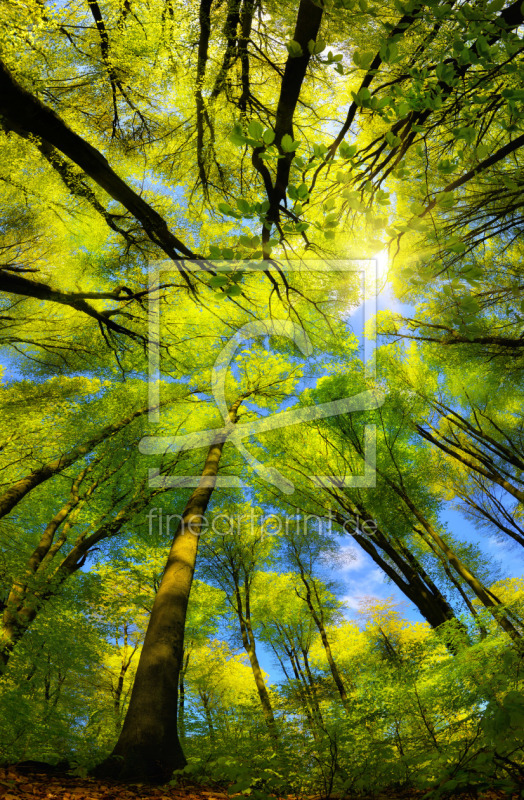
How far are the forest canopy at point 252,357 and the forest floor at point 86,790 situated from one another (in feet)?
0.48

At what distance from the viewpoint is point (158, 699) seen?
3.73 m

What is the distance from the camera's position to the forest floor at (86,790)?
8.54ft

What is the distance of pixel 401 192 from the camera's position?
6023mm

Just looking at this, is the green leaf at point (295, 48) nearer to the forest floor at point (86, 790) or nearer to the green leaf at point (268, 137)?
the green leaf at point (268, 137)

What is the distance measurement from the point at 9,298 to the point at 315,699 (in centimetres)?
952

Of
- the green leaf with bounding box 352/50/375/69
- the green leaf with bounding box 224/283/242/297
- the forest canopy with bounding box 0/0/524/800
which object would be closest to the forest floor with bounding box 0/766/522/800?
the forest canopy with bounding box 0/0/524/800

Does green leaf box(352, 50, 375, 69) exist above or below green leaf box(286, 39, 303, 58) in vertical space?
below

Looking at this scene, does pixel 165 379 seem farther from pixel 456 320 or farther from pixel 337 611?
pixel 337 611

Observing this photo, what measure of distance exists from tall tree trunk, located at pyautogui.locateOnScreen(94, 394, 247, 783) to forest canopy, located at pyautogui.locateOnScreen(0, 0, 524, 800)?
0.09ft

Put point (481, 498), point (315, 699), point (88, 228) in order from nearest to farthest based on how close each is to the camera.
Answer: point (315, 699), point (88, 228), point (481, 498)

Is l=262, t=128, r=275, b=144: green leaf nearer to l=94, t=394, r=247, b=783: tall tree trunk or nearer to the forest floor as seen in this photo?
the forest floor

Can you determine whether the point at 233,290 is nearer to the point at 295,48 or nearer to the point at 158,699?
the point at 295,48

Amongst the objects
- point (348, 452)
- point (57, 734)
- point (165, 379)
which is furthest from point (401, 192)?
point (57, 734)

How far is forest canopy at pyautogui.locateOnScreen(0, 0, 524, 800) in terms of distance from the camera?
2625 mm
